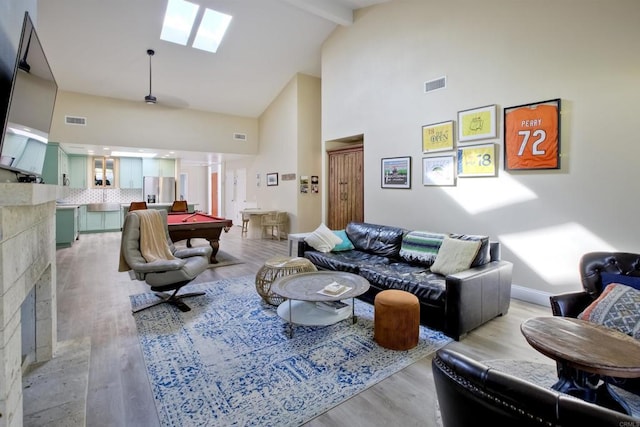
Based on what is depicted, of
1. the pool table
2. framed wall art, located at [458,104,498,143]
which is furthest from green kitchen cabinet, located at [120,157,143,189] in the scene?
framed wall art, located at [458,104,498,143]

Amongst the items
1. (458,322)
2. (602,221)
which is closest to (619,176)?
(602,221)

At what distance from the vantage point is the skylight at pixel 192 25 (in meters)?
5.48

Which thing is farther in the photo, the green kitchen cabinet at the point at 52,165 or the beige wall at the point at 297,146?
the beige wall at the point at 297,146

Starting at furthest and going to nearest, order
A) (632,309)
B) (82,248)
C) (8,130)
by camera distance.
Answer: (82,248)
(632,309)
(8,130)

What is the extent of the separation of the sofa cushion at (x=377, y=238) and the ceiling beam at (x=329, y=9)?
12.1 ft

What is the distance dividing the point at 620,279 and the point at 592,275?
0.17 m

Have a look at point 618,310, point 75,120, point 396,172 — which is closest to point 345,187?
point 396,172

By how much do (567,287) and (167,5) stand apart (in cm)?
686

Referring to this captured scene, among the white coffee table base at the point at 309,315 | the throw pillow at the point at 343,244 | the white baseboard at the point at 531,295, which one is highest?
the throw pillow at the point at 343,244

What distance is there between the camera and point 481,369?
2.61 feet

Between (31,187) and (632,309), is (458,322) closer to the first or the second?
(632,309)

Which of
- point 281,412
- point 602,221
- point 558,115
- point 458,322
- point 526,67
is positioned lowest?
point 281,412

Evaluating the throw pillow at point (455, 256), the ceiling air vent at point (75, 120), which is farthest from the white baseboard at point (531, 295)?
the ceiling air vent at point (75, 120)

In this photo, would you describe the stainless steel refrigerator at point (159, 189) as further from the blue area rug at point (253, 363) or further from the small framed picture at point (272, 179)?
the blue area rug at point (253, 363)
